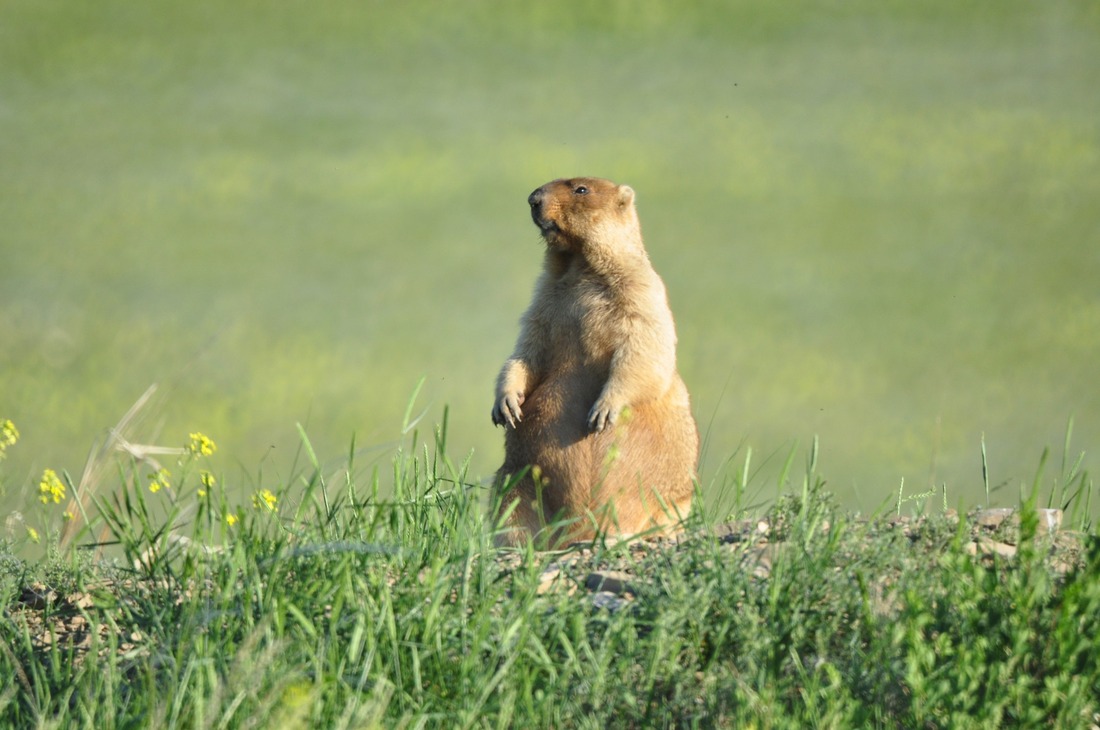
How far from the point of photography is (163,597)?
4289mm

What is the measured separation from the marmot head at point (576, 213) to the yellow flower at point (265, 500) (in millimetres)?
2032

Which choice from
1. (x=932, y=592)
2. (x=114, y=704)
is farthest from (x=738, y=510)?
(x=114, y=704)

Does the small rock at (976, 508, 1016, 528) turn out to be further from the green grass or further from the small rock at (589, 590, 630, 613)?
the small rock at (589, 590, 630, 613)

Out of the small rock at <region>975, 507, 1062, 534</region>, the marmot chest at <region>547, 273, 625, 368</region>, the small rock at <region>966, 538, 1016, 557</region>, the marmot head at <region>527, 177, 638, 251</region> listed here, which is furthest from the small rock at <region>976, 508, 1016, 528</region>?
the marmot head at <region>527, 177, 638, 251</region>

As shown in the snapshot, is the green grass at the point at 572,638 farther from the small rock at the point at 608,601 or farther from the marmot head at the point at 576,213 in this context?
the marmot head at the point at 576,213

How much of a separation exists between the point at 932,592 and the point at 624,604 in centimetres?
96

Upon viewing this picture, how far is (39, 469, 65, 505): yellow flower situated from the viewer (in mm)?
5641

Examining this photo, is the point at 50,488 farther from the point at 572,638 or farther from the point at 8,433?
the point at 572,638

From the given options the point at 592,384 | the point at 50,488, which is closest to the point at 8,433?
the point at 50,488

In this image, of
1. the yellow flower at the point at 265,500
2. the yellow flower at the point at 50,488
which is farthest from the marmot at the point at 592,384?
the yellow flower at the point at 50,488

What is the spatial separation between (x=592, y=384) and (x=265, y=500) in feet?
6.18

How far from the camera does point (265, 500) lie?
4785mm

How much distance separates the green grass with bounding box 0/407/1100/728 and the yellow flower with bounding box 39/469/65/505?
4.09 feet

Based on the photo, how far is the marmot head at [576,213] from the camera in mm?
6273
